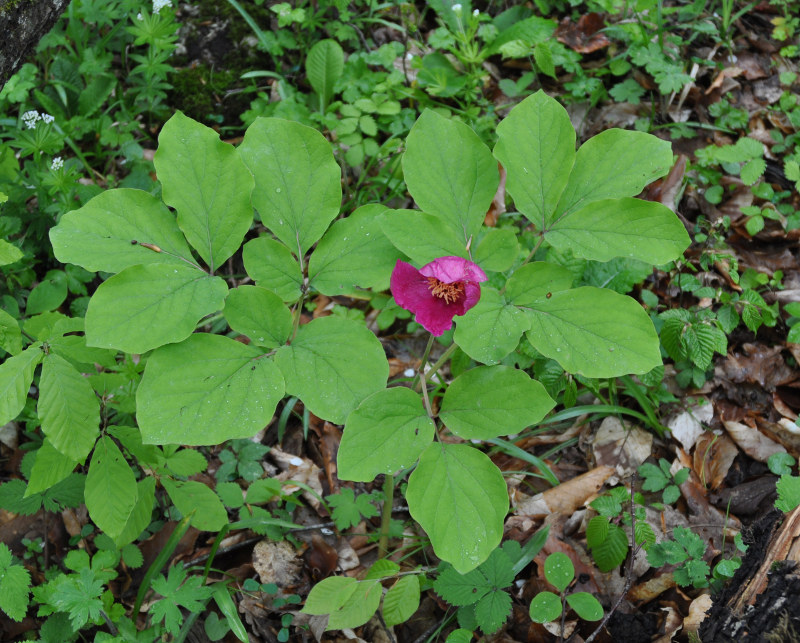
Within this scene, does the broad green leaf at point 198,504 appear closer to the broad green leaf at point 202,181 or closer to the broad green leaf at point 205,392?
the broad green leaf at point 205,392

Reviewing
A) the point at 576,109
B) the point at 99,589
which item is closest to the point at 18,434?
the point at 99,589

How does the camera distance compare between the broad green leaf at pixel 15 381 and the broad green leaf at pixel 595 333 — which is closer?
the broad green leaf at pixel 595 333

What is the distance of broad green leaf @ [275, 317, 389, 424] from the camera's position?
1.33 m

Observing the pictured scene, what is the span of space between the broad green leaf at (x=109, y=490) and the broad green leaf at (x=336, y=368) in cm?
70

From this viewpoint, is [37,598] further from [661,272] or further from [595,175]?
[661,272]

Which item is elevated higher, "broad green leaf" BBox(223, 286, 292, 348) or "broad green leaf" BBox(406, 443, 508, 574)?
"broad green leaf" BBox(223, 286, 292, 348)

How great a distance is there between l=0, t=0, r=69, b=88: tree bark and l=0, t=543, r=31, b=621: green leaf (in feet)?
4.73

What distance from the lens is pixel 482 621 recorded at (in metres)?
1.89

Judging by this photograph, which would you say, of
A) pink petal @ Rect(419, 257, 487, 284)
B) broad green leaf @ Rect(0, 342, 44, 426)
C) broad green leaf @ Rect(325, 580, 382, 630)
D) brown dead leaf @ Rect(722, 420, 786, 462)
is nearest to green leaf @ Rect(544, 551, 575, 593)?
broad green leaf @ Rect(325, 580, 382, 630)

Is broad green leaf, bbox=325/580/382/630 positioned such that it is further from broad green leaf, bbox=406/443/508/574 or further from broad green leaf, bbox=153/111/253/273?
broad green leaf, bbox=153/111/253/273

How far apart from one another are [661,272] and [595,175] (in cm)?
170

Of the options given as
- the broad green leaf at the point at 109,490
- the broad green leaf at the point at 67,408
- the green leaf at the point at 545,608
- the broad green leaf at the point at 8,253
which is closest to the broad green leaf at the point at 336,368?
the broad green leaf at the point at 67,408

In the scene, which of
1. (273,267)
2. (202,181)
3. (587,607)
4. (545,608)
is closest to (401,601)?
(545,608)

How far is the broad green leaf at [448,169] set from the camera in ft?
4.67
